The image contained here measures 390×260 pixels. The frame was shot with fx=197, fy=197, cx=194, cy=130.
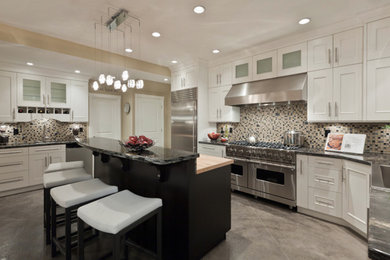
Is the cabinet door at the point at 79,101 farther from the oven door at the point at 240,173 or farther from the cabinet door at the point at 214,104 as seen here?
the oven door at the point at 240,173

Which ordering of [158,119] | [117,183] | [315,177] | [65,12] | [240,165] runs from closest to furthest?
[117,183] < [65,12] < [315,177] < [240,165] < [158,119]

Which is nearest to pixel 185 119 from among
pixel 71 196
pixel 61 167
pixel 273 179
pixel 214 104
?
pixel 214 104

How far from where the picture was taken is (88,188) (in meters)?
1.84

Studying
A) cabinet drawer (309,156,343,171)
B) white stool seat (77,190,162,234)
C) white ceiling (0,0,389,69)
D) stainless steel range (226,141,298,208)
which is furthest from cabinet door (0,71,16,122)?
cabinet drawer (309,156,343,171)

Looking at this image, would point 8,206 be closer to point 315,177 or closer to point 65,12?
point 65,12

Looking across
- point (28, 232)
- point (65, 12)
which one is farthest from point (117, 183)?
point (65, 12)

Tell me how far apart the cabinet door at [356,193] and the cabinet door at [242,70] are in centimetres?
218

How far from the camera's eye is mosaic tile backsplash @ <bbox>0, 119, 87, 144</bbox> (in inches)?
162

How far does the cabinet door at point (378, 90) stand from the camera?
242cm

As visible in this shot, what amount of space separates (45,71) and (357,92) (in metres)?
5.63

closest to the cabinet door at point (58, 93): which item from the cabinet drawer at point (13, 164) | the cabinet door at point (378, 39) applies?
the cabinet drawer at point (13, 164)

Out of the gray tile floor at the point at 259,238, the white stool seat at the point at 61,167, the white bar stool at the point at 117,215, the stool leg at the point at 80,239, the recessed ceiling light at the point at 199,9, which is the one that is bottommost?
the gray tile floor at the point at 259,238

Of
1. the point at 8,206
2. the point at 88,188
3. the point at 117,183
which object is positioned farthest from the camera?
the point at 8,206

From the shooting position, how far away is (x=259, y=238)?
230 centimetres
